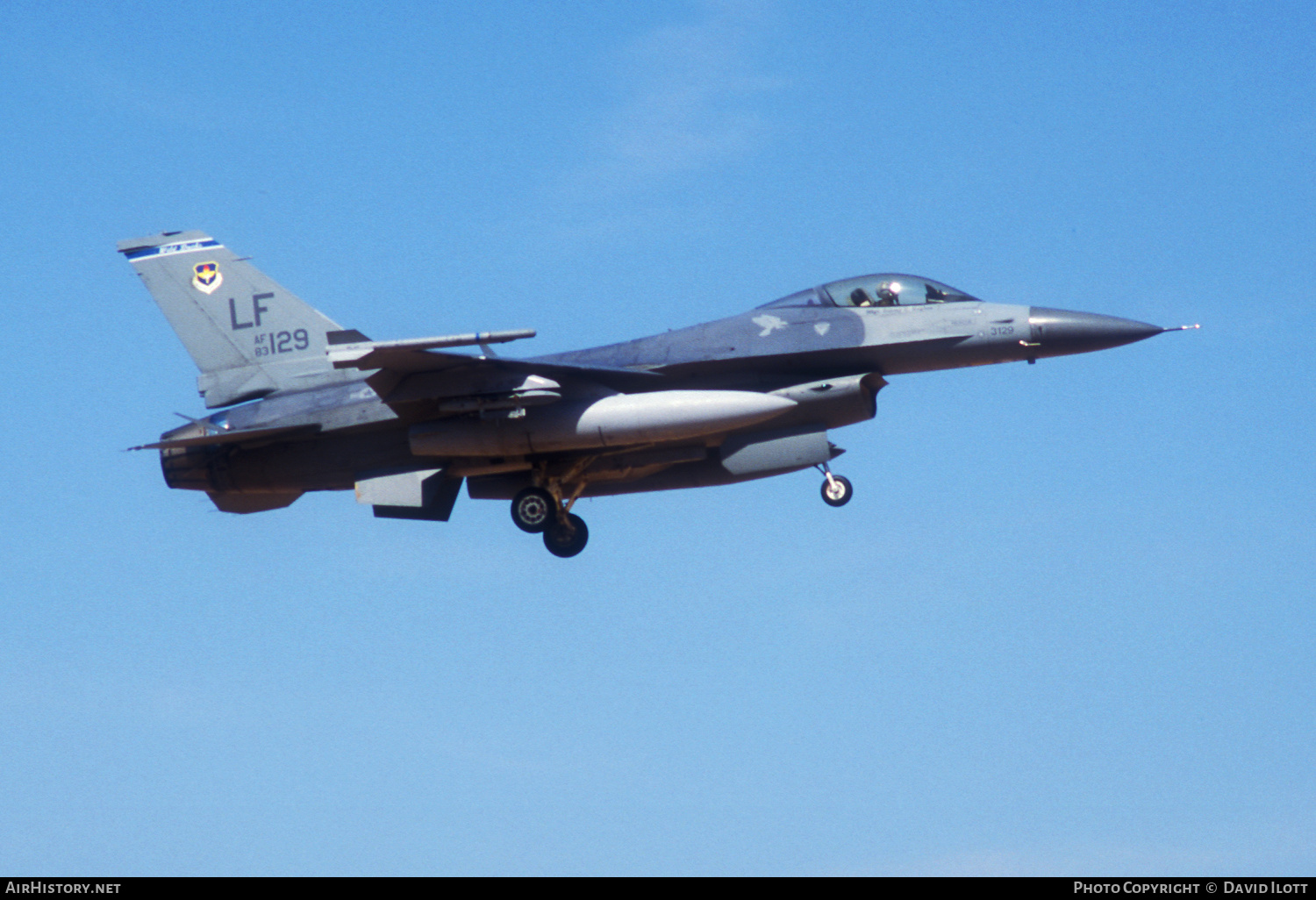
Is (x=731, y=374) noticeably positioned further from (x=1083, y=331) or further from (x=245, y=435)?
(x=245, y=435)

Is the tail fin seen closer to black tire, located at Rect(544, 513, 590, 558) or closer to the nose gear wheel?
black tire, located at Rect(544, 513, 590, 558)

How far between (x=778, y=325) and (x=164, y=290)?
854 centimetres

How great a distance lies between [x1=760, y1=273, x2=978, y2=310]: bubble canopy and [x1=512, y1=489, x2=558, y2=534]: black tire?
12.4 ft

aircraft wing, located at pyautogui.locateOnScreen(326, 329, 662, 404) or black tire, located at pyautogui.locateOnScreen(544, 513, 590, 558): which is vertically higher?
aircraft wing, located at pyautogui.locateOnScreen(326, 329, 662, 404)

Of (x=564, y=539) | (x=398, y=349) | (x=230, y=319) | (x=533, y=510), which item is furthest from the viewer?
(x=230, y=319)

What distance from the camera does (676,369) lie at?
19.5 metres

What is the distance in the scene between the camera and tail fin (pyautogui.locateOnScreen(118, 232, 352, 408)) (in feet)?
67.4

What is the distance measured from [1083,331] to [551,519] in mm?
7190

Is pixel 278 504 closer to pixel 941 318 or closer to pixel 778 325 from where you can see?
pixel 778 325

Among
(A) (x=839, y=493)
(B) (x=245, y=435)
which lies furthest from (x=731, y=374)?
(B) (x=245, y=435)

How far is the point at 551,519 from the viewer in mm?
20000

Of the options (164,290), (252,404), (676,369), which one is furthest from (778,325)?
(164,290)

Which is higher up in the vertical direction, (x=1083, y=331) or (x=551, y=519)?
(x=1083, y=331)

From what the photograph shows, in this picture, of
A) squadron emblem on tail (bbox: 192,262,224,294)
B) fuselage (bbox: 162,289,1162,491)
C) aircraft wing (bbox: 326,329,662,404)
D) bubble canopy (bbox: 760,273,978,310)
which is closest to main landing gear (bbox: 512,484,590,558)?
fuselage (bbox: 162,289,1162,491)
